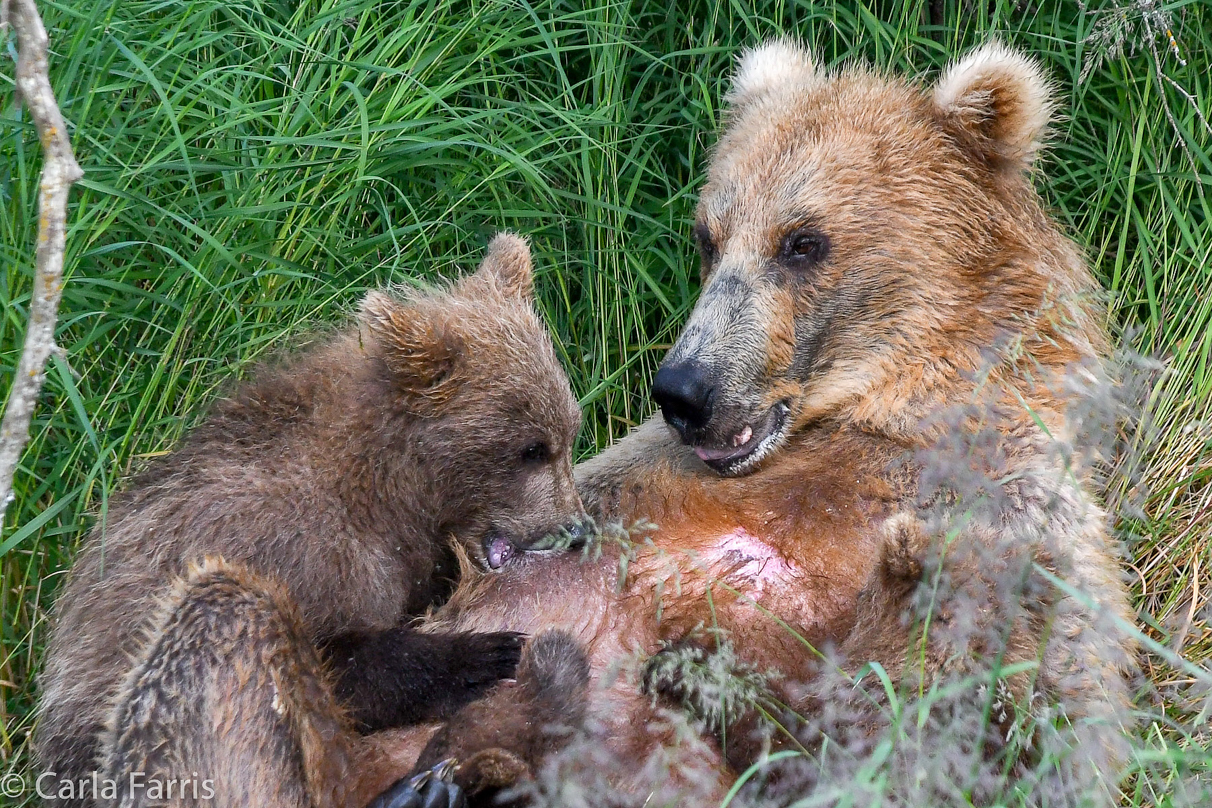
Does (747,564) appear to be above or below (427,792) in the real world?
above

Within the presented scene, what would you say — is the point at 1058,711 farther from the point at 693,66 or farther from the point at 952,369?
the point at 693,66

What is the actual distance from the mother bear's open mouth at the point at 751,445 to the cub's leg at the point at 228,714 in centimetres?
143

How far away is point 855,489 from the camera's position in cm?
378

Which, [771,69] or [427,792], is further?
[771,69]

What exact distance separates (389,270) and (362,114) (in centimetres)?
62

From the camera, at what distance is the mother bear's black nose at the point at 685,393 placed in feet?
13.0

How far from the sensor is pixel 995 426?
12.3 ft

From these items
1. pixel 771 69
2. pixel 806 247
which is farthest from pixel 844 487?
pixel 771 69

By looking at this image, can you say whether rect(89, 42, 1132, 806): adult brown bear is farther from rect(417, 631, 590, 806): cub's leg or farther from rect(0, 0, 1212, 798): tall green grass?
rect(0, 0, 1212, 798): tall green grass

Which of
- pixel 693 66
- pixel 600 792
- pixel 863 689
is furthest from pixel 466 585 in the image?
pixel 693 66

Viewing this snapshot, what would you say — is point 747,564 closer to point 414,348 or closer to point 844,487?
point 844,487

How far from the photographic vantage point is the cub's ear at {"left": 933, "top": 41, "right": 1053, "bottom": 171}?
409 centimetres

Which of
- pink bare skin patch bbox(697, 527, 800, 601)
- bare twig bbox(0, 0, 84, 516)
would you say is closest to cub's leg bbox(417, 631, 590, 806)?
pink bare skin patch bbox(697, 527, 800, 601)

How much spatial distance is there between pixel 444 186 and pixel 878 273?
73.6 inches
